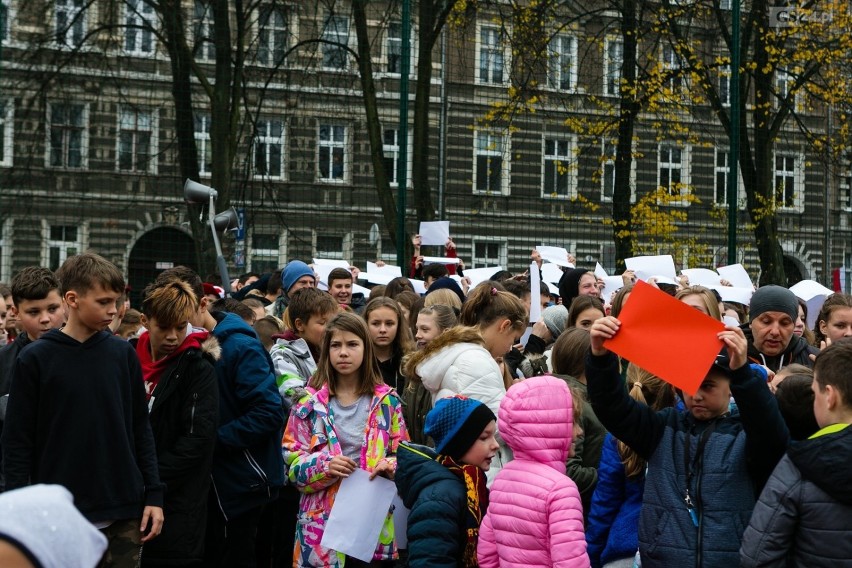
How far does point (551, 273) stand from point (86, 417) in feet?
24.8

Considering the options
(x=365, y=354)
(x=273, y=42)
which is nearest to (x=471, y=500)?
(x=365, y=354)

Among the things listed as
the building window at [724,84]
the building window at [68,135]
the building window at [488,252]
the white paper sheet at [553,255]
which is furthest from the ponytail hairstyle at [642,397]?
the building window at [724,84]

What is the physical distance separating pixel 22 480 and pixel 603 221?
1039 cm

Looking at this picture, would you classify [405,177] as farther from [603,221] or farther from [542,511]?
[542,511]

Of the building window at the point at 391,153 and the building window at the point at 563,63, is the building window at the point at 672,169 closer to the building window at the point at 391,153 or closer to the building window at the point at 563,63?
the building window at the point at 563,63

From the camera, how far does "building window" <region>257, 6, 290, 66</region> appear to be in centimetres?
1650

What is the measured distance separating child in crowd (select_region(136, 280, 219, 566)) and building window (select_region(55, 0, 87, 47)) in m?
12.3

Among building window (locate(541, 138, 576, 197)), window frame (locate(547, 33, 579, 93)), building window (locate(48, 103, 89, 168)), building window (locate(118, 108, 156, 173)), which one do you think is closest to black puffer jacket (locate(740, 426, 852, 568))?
building window (locate(541, 138, 576, 197))

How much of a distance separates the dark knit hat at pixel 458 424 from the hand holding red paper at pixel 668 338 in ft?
2.55

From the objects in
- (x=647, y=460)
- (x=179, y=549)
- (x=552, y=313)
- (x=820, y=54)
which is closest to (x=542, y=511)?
(x=647, y=460)

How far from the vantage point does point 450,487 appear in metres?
5.08

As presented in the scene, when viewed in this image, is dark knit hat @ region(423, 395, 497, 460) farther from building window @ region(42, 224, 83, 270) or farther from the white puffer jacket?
building window @ region(42, 224, 83, 270)

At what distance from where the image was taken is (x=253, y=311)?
8664 millimetres

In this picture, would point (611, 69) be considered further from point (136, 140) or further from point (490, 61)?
point (136, 140)
